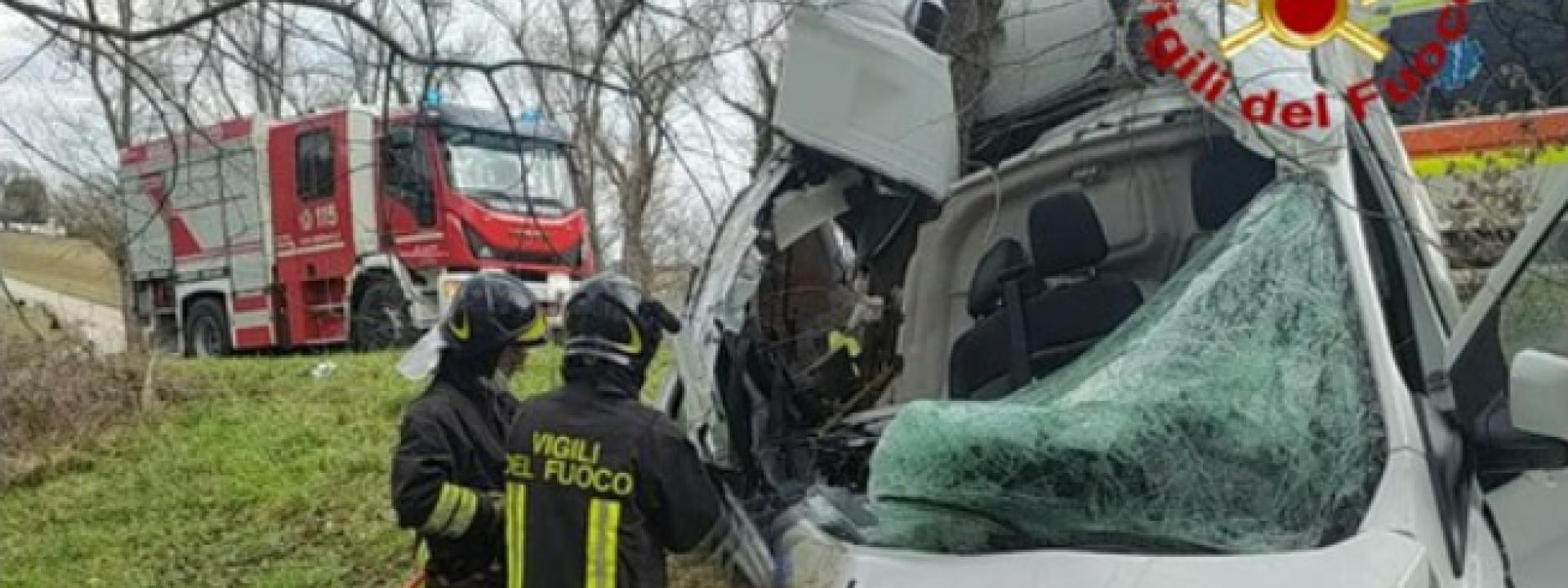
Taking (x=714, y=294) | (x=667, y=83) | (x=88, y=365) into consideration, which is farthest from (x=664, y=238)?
(x=88, y=365)

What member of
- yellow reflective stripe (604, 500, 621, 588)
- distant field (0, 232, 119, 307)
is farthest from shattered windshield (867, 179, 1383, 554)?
distant field (0, 232, 119, 307)

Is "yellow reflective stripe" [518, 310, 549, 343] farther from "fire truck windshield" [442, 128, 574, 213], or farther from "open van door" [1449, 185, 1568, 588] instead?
"fire truck windshield" [442, 128, 574, 213]

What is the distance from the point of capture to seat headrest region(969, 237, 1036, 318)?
398cm

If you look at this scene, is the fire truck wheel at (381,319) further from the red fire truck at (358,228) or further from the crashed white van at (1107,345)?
the crashed white van at (1107,345)

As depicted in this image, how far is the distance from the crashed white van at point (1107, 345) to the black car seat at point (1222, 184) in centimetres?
1

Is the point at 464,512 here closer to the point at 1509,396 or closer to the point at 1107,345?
the point at 1107,345

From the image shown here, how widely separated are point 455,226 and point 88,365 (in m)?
4.81

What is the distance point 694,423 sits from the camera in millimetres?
3379

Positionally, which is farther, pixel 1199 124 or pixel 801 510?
pixel 1199 124

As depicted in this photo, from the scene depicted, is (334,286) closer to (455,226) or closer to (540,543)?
(455,226)

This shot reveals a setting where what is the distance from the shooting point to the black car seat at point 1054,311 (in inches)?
138

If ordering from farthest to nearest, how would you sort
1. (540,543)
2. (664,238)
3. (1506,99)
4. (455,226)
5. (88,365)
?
(455,226) → (88,365) → (1506,99) → (664,238) → (540,543)

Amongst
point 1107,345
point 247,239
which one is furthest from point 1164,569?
point 247,239

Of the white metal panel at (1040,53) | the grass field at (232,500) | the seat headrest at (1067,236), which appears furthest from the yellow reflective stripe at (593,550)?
the grass field at (232,500)
